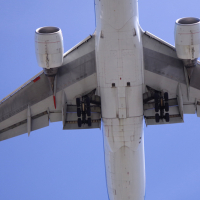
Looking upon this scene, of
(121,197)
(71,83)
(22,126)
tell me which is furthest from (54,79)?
(121,197)

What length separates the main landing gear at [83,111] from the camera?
2361 cm

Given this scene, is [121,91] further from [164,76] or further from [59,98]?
[59,98]

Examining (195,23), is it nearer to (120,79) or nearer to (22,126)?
(120,79)

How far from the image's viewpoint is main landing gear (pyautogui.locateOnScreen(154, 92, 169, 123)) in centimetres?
2362

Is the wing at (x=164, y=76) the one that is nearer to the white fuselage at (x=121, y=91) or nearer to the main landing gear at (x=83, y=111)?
the white fuselage at (x=121, y=91)

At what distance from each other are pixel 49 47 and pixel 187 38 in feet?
18.1

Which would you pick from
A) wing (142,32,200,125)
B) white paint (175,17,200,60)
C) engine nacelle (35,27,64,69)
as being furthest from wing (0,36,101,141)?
white paint (175,17,200,60)

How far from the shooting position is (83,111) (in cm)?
2398

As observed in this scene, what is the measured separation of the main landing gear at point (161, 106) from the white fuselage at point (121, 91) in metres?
0.74

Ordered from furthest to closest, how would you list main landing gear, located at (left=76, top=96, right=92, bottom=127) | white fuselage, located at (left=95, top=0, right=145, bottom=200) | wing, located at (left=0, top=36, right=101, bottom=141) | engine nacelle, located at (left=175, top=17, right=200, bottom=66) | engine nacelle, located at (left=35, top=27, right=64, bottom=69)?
wing, located at (left=0, top=36, right=101, bottom=141)
main landing gear, located at (left=76, top=96, right=92, bottom=127)
engine nacelle, located at (left=35, top=27, right=64, bottom=69)
engine nacelle, located at (left=175, top=17, right=200, bottom=66)
white fuselage, located at (left=95, top=0, right=145, bottom=200)

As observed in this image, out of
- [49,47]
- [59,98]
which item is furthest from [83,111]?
[49,47]

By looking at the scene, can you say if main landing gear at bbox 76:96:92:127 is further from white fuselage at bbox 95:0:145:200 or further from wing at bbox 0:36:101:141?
white fuselage at bbox 95:0:145:200

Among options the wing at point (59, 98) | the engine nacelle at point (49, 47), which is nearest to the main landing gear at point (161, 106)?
the wing at point (59, 98)

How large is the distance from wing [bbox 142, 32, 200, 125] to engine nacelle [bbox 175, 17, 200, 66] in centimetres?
113
